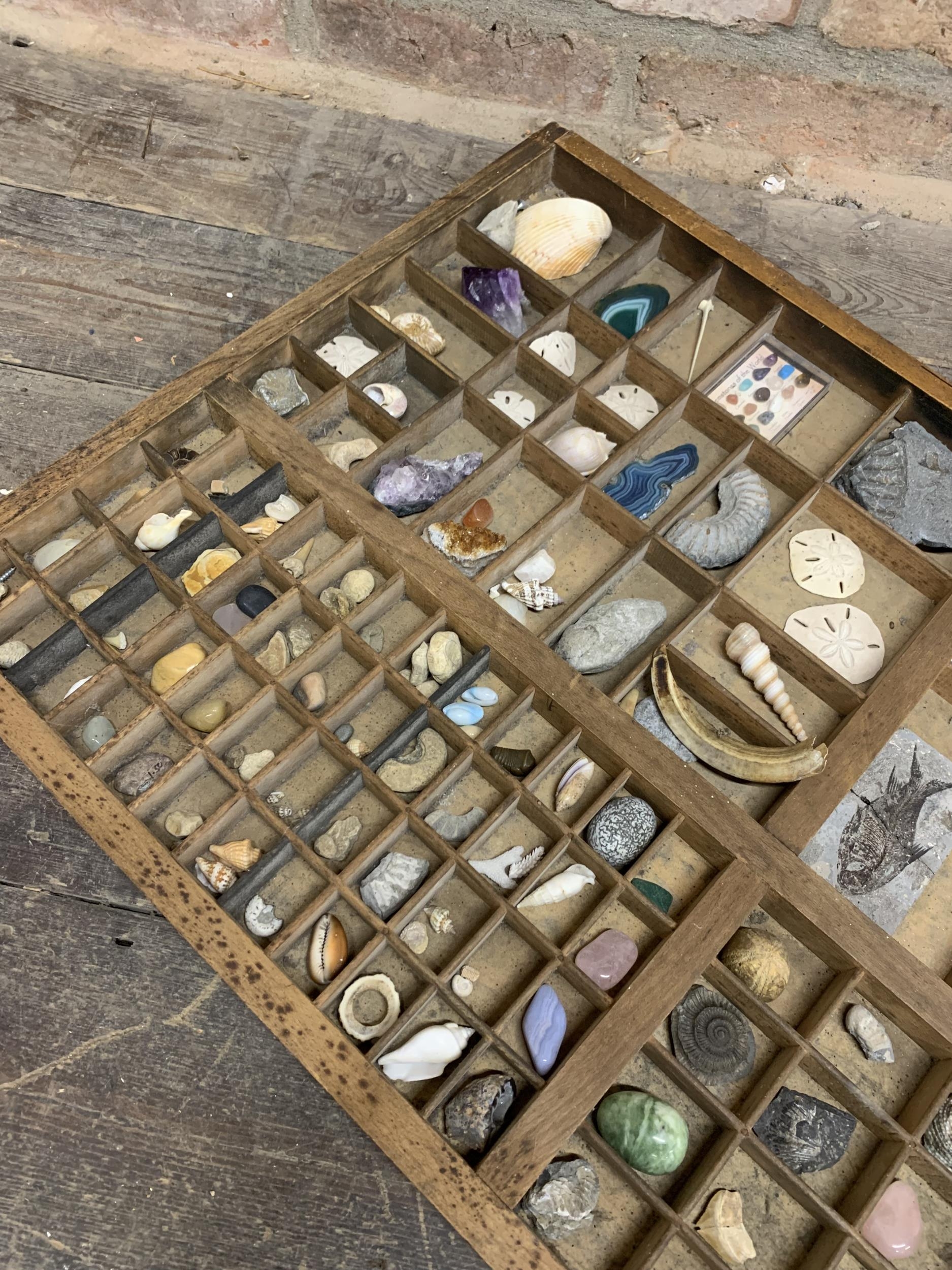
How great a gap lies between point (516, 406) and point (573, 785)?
0.54 m

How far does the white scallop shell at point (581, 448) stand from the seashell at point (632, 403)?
7cm

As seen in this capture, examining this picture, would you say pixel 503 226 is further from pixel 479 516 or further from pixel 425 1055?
pixel 425 1055

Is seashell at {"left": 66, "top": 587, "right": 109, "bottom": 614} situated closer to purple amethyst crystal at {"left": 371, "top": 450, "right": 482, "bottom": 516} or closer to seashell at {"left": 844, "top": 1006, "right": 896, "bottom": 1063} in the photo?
purple amethyst crystal at {"left": 371, "top": 450, "right": 482, "bottom": 516}

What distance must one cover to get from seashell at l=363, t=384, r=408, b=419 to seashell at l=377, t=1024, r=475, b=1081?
766mm

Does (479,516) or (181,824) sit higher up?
(479,516)

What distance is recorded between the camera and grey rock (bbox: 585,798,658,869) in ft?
3.53

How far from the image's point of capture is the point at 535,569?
4.06 feet

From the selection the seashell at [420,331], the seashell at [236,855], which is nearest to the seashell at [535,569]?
the seashell at [420,331]

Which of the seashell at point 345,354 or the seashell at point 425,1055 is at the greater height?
the seashell at point 345,354

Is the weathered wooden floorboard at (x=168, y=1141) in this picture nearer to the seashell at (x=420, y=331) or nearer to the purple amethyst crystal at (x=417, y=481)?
the purple amethyst crystal at (x=417, y=481)

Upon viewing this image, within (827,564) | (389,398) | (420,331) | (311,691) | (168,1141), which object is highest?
(827,564)

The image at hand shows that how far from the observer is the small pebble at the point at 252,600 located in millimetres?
1181

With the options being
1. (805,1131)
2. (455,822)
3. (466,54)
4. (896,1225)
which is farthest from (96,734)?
(466,54)

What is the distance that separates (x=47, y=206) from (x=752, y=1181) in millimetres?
1654
